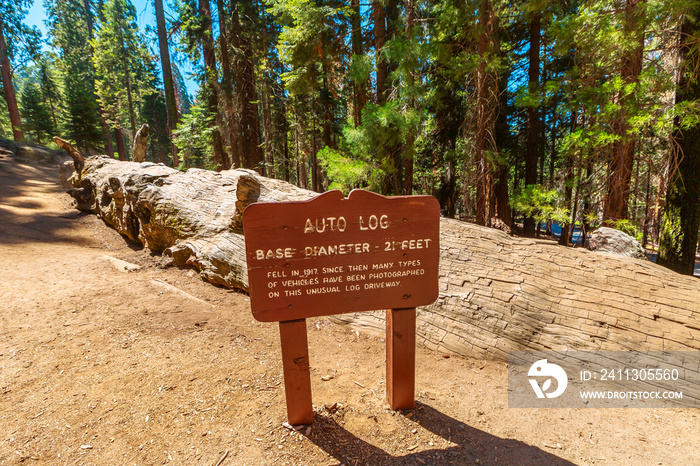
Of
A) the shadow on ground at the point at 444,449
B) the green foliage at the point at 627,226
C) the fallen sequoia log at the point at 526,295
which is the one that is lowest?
the shadow on ground at the point at 444,449

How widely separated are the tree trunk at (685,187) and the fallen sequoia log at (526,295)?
2533mm

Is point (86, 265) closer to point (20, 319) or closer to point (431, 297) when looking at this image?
point (20, 319)

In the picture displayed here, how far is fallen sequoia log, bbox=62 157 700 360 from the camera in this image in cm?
373

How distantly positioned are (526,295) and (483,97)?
552cm

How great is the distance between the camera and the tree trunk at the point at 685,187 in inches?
218

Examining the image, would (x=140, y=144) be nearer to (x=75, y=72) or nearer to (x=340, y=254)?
(x=340, y=254)

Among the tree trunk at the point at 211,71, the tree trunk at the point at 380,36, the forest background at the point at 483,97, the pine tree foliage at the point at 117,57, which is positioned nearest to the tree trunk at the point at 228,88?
the forest background at the point at 483,97

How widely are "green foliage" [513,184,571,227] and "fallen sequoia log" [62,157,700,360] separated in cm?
312

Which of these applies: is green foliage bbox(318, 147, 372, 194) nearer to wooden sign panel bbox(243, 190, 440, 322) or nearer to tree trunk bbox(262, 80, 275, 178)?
wooden sign panel bbox(243, 190, 440, 322)

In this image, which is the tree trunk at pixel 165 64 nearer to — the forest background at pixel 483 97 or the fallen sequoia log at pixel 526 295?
the forest background at pixel 483 97

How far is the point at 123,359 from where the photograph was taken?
3.65m

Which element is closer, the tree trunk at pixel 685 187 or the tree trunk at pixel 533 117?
the tree trunk at pixel 685 187

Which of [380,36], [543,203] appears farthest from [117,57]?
[543,203]

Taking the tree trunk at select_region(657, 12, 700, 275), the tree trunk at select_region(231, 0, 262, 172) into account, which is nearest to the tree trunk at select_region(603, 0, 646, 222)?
the tree trunk at select_region(657, 12, 700, 275)
